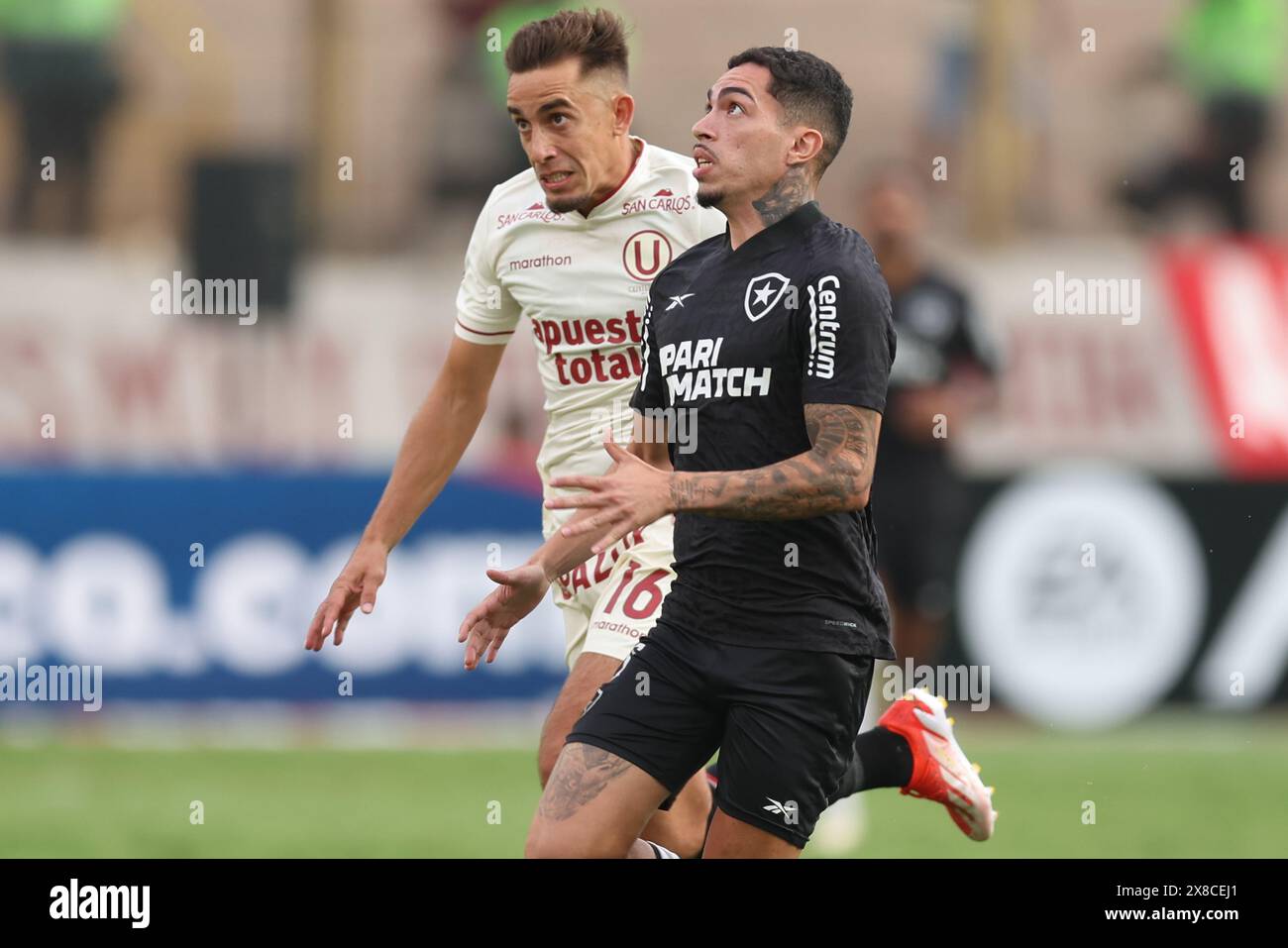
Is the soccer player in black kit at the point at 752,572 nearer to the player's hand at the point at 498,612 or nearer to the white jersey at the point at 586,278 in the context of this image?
the player's hand at the point at 498,612

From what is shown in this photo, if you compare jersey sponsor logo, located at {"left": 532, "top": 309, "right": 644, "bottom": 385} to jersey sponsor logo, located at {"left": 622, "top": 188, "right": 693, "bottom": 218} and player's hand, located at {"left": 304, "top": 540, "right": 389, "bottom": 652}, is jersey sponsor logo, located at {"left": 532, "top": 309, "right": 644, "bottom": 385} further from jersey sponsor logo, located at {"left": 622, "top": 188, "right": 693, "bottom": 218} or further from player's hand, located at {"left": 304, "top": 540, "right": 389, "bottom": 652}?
player's hand, located at {"left": 304, "top": 540, "right": 389, "bottom": 652}

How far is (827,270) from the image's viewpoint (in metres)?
6.00

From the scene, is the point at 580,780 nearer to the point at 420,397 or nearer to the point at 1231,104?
the point at 420,397

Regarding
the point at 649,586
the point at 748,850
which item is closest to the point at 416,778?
the point at 649,586

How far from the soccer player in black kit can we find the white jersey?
0.70 meters

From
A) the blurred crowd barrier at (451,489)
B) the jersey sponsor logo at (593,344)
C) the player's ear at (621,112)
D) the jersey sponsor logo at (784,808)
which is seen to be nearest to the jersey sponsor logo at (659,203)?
the player's ear at (621,112)

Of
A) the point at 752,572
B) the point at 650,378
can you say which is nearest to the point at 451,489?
the point at 650,378

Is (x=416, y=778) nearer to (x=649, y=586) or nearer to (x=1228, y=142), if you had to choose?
(x=649, y=586)

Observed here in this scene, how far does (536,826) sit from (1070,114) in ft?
41.6

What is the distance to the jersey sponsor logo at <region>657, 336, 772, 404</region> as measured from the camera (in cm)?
611

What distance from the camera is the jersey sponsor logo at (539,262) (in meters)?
7.09

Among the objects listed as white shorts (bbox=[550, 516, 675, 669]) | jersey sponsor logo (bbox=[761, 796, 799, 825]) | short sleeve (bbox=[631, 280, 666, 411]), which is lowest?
jersey sponsor logo (bbox=[761, 796, 799, 825])

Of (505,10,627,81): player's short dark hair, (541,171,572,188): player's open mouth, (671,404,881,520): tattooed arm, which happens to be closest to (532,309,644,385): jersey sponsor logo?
(541,171,572,188): player's open mouth

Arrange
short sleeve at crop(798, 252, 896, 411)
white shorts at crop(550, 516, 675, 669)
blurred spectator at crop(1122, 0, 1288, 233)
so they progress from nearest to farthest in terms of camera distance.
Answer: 1. short sleeve at crop(798, 252, 896, 411)
2. white shorts at crop(550, 516, 675, 669)
3. blurred spectator at crop(1122, 0, 1288, 233)
